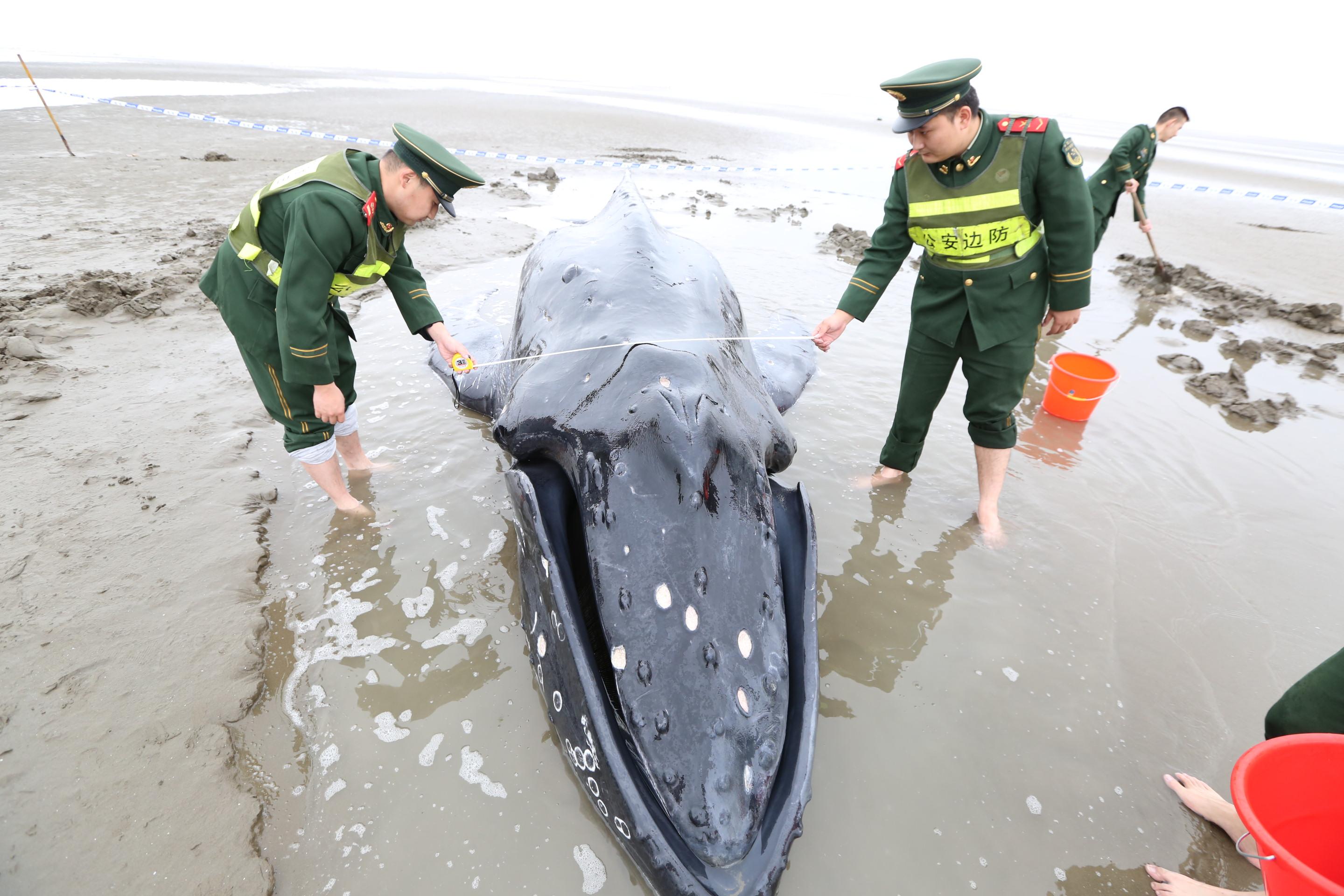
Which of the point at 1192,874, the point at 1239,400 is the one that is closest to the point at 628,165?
the point at 1239,400

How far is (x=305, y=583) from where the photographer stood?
3715mm

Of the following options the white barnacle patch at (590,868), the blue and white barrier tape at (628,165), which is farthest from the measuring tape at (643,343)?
the blue and white barrier tape at (628,165)

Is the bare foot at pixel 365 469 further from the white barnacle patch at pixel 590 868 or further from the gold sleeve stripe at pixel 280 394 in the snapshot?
the white barnacle patch at pixel 590 868

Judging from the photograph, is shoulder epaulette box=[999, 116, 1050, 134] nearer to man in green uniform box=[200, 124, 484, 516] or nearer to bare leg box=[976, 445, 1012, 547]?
bare leg box=[976, 445, 1012, 547]

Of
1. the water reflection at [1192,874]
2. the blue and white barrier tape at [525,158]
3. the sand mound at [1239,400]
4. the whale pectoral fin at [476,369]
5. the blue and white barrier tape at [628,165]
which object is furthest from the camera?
the blue and white barrier tape at [525,158]

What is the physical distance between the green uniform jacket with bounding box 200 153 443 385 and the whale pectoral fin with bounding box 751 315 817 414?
2.91m

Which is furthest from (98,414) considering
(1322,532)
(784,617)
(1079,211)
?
(1322,532)

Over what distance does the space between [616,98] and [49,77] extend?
3238 centimetres

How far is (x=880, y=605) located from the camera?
3834mm

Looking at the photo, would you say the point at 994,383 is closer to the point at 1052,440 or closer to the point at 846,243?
the point at 1052,440

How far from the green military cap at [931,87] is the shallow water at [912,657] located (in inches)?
104

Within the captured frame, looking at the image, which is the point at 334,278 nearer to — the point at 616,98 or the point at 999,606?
the point at 999,606

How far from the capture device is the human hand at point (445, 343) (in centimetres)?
428

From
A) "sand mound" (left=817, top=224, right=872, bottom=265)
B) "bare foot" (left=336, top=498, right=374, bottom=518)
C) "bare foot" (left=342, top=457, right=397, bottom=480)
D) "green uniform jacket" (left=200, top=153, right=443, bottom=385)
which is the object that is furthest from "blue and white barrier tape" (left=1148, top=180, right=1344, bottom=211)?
"bare foot" (left=336, top=498, right=374, bottom=518)
